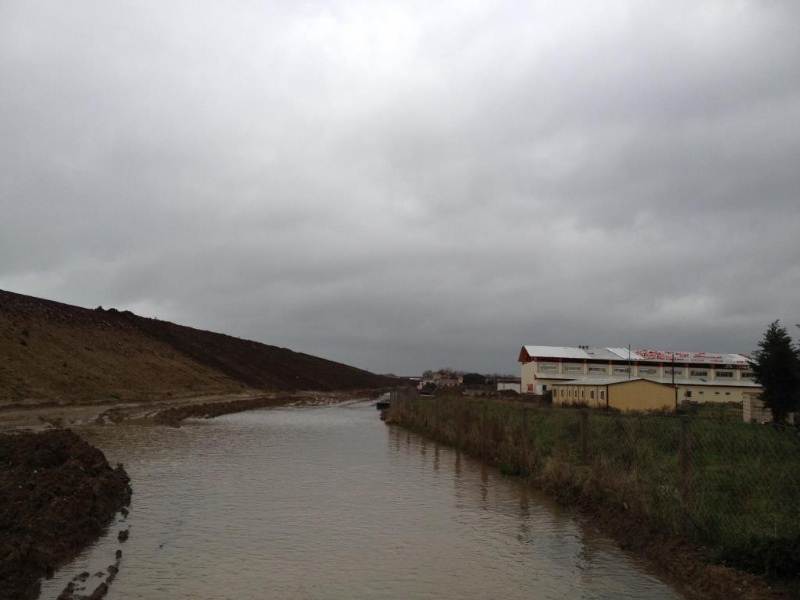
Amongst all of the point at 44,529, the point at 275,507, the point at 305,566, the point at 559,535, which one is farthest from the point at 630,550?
the point at 44,529

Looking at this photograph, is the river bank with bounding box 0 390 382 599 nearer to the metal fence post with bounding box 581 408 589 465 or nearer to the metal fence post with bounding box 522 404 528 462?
the metal fence post with bounding box 581 408 589 465

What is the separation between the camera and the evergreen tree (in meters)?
31.0

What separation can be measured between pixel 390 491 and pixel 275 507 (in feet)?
10.2

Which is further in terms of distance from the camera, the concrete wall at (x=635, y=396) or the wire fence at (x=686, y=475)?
the concrete wall at (x=635, y=396)

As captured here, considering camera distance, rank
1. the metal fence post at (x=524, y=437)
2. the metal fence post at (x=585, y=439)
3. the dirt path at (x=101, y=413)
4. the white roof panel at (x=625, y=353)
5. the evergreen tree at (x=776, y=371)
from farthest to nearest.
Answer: the white roof panel at (x=625, y=353)
the evergreen tree at (x=776, y=371)
the dirt path at (x=101, y=413)
the metal fence post at (x=524, y=437)
the metal fence post at (x=585, y=439)

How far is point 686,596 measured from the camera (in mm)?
7605

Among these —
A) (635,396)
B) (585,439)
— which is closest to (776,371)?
(635,396)

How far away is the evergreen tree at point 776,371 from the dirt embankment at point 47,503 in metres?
28.6

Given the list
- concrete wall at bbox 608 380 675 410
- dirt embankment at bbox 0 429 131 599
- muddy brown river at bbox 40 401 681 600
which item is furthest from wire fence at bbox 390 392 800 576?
concrete wall at bbox 608 380 675 410

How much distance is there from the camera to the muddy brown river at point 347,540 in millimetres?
7871

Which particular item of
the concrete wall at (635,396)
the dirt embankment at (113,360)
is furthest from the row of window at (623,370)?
the dirt embankment at (113,360)

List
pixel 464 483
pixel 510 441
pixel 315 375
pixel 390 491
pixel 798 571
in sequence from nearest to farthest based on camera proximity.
Answer: pixel 798 571 < pixel 390 491 < pixel 464 483 < pixel 510 441 < pixel 315 375

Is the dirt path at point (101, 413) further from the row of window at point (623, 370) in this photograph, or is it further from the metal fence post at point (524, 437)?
the row of window at point (623, 370)

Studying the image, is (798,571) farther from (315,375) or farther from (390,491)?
(315,375)
